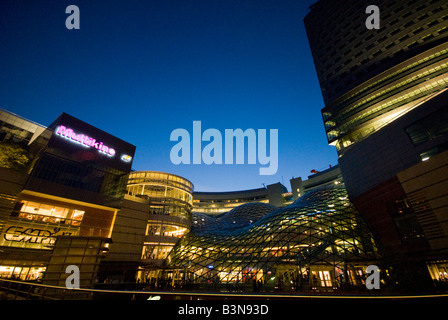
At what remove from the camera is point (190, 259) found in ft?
124

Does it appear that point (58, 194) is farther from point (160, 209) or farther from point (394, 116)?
point (394, 116)

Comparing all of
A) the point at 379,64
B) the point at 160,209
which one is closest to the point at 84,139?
the point at 160,209

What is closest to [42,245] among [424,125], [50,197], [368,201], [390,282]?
[50,197]

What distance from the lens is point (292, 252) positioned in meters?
31.1

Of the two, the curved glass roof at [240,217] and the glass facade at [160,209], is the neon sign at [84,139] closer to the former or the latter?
the glass facade at [160,209]

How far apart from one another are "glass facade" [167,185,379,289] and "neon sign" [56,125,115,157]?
26449 millimetres

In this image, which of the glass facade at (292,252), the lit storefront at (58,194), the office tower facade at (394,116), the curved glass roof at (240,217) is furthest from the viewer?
the curved glass roof at (240,217)

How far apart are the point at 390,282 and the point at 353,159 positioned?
19.9 m

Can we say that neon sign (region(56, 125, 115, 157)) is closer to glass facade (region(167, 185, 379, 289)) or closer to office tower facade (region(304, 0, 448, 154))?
glass facade (region(167, 185, 379, 289))

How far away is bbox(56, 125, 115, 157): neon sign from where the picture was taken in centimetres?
3725

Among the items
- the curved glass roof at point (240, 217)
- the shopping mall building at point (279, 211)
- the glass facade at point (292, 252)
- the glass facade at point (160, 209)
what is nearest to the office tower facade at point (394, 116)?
the shopping mall building at point (279, 211)

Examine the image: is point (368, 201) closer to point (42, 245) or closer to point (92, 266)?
point (92, 266)

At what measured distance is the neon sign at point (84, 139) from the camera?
122 feet

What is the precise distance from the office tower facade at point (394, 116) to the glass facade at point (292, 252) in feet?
11.2
